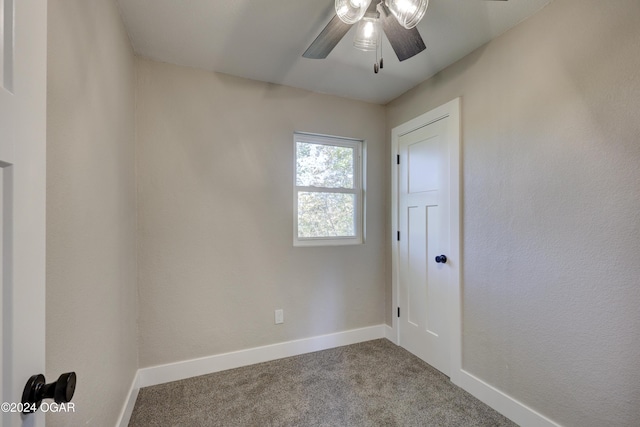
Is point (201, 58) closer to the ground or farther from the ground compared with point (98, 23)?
farther from the ground

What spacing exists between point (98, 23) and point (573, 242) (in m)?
2.55

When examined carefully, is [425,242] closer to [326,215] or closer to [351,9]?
[326,215]

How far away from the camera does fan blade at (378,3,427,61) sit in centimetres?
139

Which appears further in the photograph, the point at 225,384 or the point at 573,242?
the point at 225,384

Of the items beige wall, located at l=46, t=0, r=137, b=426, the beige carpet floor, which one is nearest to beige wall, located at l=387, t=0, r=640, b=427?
the beige carpet floor

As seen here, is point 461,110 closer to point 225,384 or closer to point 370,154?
point 370,154

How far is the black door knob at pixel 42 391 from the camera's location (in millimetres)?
542

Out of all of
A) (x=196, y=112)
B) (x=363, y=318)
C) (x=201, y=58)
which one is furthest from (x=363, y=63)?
(x=363, y=318)

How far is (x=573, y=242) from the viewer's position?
1442 mm

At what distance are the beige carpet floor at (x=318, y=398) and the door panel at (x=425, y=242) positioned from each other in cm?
23

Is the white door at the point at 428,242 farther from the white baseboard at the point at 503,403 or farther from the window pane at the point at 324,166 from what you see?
the window pane at the point at 324,166

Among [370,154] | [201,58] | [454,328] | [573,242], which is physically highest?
[201,58]

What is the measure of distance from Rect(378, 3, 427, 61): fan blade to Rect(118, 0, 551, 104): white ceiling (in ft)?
0.94

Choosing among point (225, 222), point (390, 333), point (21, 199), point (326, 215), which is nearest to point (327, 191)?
point (326, 215)
